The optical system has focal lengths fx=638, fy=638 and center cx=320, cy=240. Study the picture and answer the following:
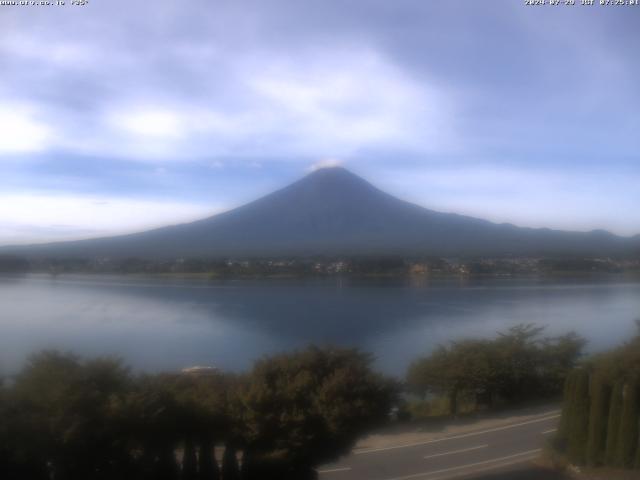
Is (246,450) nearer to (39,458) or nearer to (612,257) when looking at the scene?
(39,458)

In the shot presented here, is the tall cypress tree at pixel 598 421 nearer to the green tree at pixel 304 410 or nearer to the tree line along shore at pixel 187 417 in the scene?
the tree line along shore at pixel 187 417

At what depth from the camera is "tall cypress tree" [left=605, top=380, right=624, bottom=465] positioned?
7.58 metres

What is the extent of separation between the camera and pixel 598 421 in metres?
7.78

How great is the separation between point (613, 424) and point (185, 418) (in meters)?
5.07

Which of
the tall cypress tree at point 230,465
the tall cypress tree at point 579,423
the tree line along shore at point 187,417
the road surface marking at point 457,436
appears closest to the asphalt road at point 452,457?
the road surface marking at point 457,436

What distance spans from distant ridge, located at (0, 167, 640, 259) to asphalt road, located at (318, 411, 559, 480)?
311 inches

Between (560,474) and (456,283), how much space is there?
Answer: 1522 centimetres

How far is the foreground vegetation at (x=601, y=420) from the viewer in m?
7.52

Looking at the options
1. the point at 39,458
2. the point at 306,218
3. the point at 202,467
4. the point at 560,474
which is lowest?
the point at 560,474

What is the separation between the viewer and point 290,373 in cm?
679

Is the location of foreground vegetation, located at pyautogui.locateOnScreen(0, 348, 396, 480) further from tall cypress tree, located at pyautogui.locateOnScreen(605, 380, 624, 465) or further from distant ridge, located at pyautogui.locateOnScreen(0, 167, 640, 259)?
distant ridge, located at pyautogui.locateOnScreen(0, 167, 640, 259)

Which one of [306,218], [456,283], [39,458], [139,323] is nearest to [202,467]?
[39,458]

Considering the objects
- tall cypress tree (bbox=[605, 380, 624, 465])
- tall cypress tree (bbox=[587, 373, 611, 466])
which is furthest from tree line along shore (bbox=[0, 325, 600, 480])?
tall cypress tree (bbox=[605, 380, 624, 465])

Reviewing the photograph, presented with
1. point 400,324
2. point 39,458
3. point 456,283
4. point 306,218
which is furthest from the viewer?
point 306,218
